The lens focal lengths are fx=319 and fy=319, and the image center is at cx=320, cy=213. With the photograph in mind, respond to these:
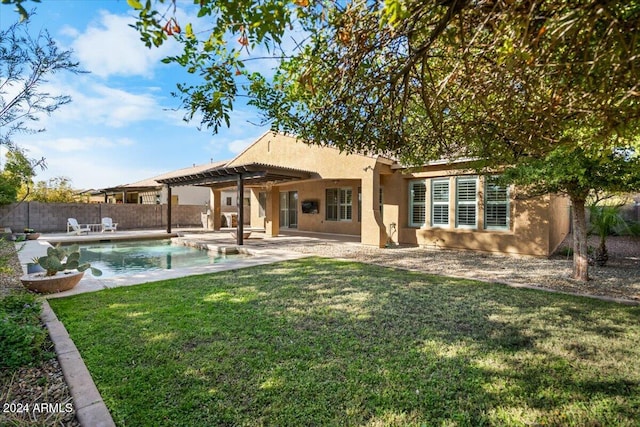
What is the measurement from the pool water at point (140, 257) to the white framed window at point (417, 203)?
A: 852cm

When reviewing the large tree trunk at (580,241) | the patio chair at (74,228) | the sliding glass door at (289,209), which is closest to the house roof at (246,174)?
the sliding glass door at (289,209)

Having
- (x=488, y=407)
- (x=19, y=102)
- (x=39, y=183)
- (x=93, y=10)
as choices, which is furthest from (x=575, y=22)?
(x=39, y=183)

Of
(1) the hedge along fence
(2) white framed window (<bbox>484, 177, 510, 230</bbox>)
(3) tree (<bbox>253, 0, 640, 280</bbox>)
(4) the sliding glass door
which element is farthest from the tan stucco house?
(1) the hedge along fence

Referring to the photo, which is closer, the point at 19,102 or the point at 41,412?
the point at 41,412

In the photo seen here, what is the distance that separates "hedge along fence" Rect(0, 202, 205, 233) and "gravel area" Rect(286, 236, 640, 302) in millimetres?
16210

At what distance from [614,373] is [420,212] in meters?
11.3

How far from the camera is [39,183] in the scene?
82.5 ft

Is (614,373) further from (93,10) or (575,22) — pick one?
(93,10)

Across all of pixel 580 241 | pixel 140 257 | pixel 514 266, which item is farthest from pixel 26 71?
pixel 514 266

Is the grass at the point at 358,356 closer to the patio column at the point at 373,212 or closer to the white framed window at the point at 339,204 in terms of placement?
the patio column at the point at 373,212

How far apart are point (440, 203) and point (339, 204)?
662 centimetres

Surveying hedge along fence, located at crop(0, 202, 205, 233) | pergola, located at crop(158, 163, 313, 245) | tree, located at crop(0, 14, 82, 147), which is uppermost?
tree, located at crop(0, 14, 82, 147)

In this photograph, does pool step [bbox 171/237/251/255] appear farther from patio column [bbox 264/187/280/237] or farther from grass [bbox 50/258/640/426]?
grass [bbox 50/258/640/426]

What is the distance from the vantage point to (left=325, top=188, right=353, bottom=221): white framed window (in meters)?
18.8
